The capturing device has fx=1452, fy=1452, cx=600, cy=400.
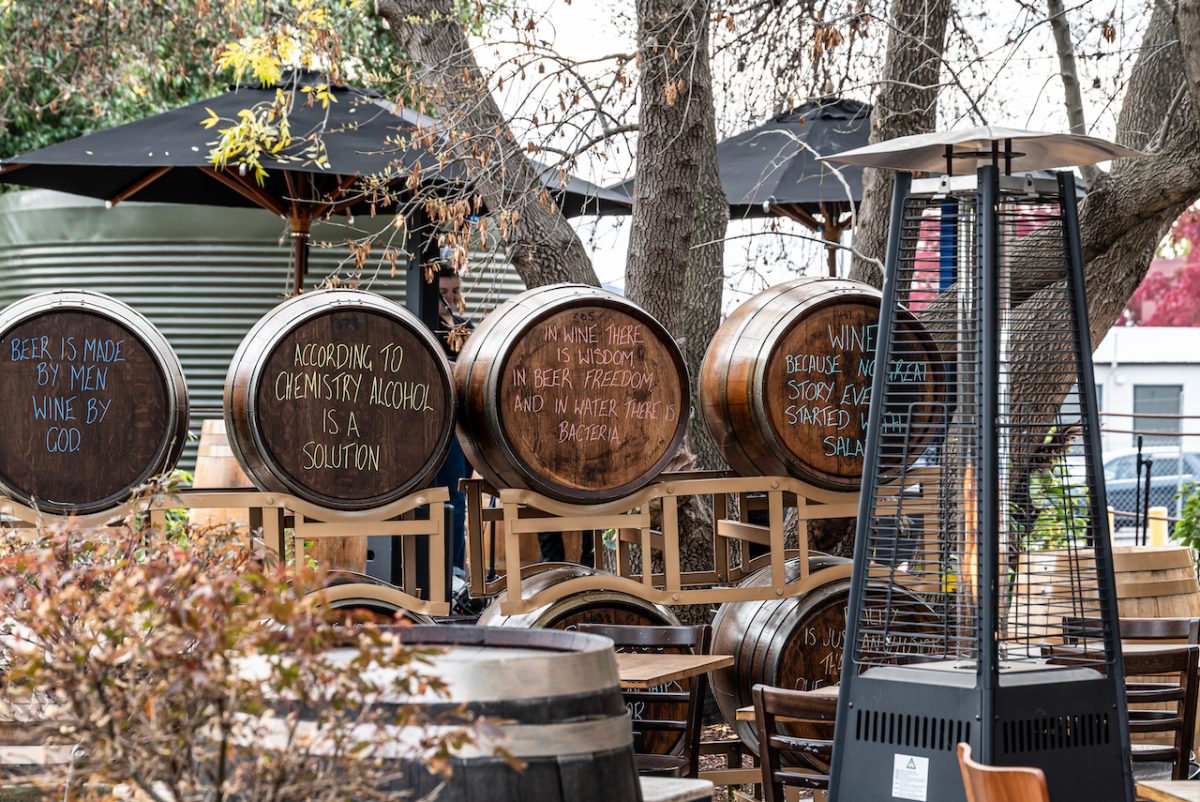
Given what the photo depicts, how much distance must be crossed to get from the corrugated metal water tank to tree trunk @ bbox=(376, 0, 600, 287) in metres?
4.12

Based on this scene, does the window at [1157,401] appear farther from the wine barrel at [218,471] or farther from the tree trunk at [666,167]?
the wine barrel at [218,471]

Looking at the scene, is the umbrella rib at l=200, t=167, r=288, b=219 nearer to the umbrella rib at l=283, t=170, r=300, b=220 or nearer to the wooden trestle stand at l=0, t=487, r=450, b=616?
the umbrella rib at l=283, t=170, r=300, b=220

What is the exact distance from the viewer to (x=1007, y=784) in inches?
104

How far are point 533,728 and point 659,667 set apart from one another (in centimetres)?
244

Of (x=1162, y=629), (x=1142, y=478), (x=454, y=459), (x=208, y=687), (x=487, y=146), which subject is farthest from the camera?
(x=1142, y=478)

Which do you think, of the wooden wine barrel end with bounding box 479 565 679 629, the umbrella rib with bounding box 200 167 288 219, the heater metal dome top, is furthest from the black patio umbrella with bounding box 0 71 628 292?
the heater metal dome top

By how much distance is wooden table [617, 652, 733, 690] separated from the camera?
4.31 metres

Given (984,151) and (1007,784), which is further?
(984,151)

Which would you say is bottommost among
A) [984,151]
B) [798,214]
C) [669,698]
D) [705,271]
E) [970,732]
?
[669,698]

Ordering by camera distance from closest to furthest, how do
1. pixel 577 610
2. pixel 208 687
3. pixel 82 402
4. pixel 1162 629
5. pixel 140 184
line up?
pixel 208 687, pixel 82 402, pixel 1162 629, pixel 577 610, pixel 140 184

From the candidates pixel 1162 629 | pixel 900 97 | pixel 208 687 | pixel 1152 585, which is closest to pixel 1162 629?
pixel 1162 629

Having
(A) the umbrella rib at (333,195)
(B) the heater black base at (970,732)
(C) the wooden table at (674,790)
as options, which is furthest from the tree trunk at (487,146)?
(C) the wooden table at (674,790)

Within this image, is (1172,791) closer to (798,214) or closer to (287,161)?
(287,161)

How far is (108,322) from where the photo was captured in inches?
186
